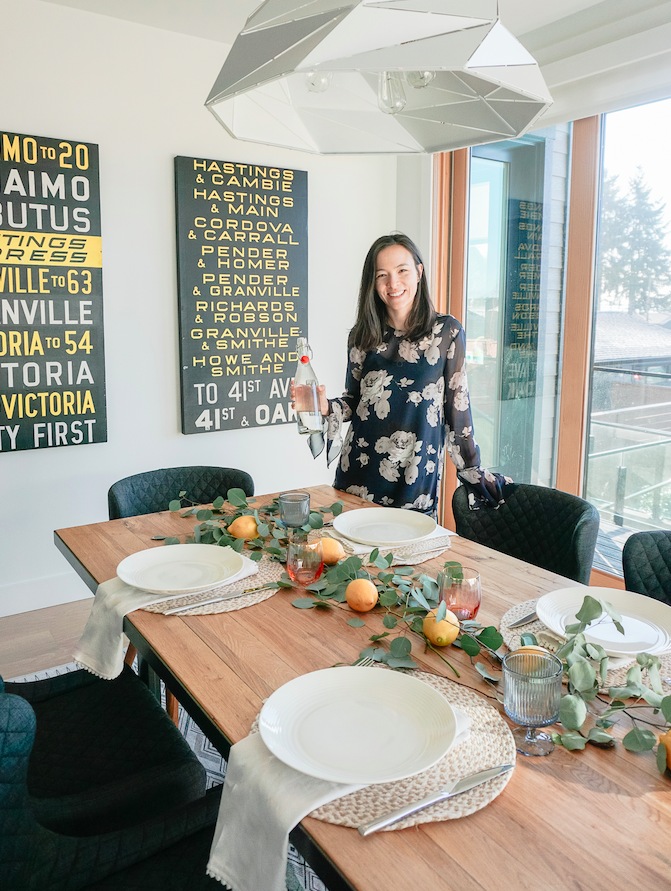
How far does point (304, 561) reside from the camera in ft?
5.06

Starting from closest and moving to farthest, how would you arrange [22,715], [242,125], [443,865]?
[443,865]
[22,715]
[242,125]

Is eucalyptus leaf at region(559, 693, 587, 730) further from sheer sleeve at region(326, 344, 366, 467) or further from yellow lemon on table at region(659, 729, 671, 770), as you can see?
sheer sleeve at region(326, 344, 366, 467)

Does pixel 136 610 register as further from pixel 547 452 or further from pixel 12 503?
pixel 547 452

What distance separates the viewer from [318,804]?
85cm

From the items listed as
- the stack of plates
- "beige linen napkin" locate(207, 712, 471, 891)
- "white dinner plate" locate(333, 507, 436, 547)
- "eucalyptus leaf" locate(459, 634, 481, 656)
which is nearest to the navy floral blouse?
"white dinner plate" locate(333, 507, 436, 547)

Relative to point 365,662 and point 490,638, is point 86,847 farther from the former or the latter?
point 490,638

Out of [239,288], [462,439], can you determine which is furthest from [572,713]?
[239,288]

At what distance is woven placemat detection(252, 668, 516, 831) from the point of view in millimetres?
839

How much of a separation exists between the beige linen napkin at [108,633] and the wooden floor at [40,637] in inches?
56.0

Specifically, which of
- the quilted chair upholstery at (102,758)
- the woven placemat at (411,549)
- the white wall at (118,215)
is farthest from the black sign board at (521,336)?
the quilted chair upholstery at (102,758)

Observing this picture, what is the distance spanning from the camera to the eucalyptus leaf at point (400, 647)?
47.1 inches

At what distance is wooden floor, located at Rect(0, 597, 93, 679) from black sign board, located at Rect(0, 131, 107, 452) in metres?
0.77

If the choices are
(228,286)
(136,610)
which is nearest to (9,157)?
(228,286)

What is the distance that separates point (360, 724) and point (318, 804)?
0.58ft
